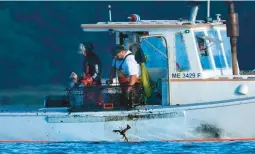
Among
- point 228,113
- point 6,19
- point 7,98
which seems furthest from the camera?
point 6,19

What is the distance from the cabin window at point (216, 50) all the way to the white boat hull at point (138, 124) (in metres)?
1.69

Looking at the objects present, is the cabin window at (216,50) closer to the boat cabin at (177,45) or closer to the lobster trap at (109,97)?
the boat cabin at (177,45)

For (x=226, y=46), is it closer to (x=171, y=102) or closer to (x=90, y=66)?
(x=171, y=102)

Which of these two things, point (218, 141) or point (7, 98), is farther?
point (7, 98)

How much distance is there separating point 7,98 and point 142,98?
34.0ft

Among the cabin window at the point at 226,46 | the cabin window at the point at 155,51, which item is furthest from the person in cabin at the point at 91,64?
the cabin window at the point at 226,46

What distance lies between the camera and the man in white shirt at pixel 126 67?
3475cm

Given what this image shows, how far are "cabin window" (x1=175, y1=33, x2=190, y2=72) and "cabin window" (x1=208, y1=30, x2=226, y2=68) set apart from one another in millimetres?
807

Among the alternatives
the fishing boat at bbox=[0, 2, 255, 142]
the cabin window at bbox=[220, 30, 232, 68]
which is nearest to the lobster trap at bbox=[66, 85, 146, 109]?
the fishing boat at bbox=[0, 2, 255, 142]

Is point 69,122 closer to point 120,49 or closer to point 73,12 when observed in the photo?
point 120,49

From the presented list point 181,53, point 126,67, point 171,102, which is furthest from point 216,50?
point 126,67

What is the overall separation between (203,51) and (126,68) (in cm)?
169

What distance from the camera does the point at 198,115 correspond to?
34062 mm

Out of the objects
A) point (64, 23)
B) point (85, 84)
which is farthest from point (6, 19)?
point (85, 84)
